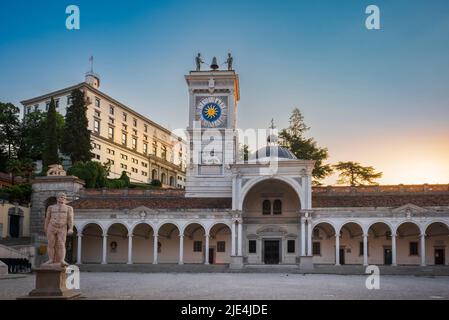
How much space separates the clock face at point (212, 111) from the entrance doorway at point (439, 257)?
21.7 metres

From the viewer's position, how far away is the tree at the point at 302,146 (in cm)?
6425

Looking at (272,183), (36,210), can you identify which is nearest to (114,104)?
(36,210)

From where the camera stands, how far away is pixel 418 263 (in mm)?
42625

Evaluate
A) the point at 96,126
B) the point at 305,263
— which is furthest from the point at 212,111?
the point at 96,126

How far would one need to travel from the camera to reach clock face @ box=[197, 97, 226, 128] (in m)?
48.7

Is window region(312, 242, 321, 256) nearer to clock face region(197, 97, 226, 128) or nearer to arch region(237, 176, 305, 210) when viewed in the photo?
arch region(237, 176, 305, 210)

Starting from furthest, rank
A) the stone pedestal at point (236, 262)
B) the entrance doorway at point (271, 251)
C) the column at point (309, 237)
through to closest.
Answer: the entrance doorway at point (271, 251) < the stone pedestal at point (236, 262) < the column at point (309, 237)

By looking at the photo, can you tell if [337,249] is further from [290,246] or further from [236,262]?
[236,262]

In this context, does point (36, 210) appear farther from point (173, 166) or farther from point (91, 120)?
point (173, 166)

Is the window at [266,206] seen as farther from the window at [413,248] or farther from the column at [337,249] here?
the window at [413,248]

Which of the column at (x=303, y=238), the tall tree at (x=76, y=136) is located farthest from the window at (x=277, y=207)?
the tall tree at (x=76, y=136)

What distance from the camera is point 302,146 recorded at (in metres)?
65.8

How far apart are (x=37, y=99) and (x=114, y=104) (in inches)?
446

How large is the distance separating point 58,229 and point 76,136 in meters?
45.7
